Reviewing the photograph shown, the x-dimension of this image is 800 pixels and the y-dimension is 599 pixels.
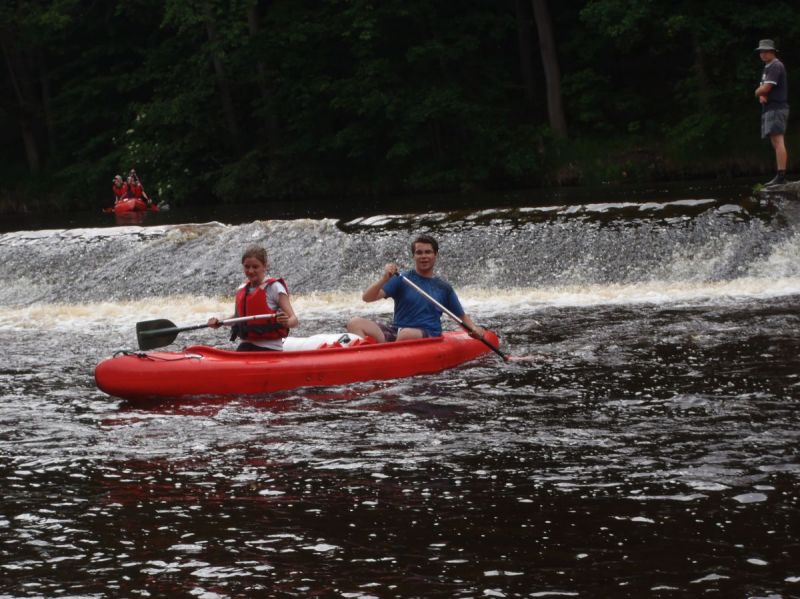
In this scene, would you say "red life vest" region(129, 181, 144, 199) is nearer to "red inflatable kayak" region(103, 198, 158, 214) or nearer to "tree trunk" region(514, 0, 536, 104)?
"red inflatable kayak" region(103, 198, 158, 214)

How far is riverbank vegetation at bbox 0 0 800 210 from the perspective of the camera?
1981 cm

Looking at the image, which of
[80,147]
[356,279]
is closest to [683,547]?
[356,279]

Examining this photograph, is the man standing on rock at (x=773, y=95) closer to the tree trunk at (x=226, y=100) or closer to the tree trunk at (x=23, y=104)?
the tree trunk at (x=226, y=100)

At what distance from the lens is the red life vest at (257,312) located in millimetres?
7773

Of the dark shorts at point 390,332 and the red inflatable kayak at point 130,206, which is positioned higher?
the red inflatable kayak at point 130,206

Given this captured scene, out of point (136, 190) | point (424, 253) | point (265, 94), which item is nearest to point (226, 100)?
point (265, 94)

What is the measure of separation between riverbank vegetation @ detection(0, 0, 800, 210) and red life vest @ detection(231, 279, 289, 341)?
41.9 ft

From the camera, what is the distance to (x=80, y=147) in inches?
1196

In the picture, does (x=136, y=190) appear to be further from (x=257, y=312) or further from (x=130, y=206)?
Answer: (x=257, y=312)

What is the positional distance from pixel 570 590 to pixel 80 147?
92.8 feet

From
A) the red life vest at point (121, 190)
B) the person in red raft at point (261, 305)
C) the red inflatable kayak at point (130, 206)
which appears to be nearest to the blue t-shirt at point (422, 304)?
the person in red raft at point (261, 305)

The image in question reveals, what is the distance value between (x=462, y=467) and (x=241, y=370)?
2453 mm

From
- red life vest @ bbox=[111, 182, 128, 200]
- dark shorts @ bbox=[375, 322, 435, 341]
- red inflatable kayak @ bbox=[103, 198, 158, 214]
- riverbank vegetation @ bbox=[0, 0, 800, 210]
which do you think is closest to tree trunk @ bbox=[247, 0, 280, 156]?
riverbank vegetation @ bbox=[0, 0, 800, 210]

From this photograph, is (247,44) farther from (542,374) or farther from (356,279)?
(542,374)
